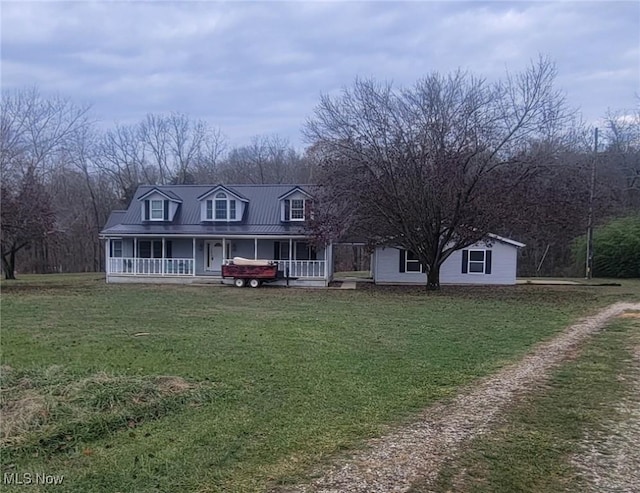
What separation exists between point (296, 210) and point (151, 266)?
7.75 meters

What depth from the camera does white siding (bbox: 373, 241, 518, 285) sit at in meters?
26.6

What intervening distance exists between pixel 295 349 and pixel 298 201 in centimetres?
1820

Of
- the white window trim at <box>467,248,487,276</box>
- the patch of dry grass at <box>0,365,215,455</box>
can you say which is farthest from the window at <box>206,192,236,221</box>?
the patch of dry grass at <box>0,365,215,455</box>

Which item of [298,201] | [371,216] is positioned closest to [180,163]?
[298,201]

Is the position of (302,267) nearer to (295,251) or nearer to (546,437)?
(295,251)

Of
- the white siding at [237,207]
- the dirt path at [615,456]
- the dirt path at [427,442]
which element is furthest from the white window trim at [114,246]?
the dirt path at [615,456]

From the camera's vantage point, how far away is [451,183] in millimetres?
19328

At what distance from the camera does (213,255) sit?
27.3 meters

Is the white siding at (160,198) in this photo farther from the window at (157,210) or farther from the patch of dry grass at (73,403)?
the patch of dry grass at (73,403)

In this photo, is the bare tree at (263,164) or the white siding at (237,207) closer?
the white siding at (237,207)

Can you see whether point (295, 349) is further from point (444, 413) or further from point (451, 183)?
point (451, 183)

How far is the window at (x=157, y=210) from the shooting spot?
27.8 meters

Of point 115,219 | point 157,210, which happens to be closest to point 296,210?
point 157,210

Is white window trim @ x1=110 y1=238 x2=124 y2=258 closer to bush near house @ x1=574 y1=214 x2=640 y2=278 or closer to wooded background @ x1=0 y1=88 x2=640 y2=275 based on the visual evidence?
wooded background @ x1=0 y1=88 x2=640 y2=275
